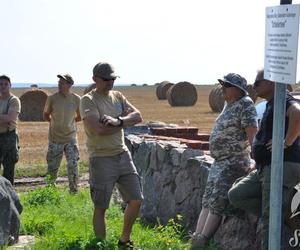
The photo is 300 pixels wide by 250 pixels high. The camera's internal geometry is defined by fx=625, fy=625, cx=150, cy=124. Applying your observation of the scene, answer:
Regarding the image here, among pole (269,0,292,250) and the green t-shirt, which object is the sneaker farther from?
pole (269,0,292,250)

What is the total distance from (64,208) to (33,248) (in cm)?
223

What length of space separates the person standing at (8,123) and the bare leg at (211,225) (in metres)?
3.63

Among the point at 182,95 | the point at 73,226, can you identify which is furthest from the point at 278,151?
the point at 182,95

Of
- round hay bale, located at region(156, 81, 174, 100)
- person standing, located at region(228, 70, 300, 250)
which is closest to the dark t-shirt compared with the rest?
person standing, located at region(228, 70, 300, 250)

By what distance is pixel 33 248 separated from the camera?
5.88 metres

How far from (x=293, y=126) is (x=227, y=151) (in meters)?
1.34

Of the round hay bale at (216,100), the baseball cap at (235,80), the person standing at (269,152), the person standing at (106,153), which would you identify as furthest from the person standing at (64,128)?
the round hay bale at (216,100)

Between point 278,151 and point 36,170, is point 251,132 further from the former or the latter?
point 36,170

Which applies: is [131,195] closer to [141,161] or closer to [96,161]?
[96,161]

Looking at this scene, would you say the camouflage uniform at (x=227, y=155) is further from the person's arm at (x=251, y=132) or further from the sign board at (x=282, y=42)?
the sign board at (x=282, y=42)

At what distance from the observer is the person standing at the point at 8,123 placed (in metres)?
8.36

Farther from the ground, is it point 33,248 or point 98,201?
point 98,201

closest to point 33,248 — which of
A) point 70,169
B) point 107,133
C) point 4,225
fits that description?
point 4,225

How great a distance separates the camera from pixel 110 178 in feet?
19.1
